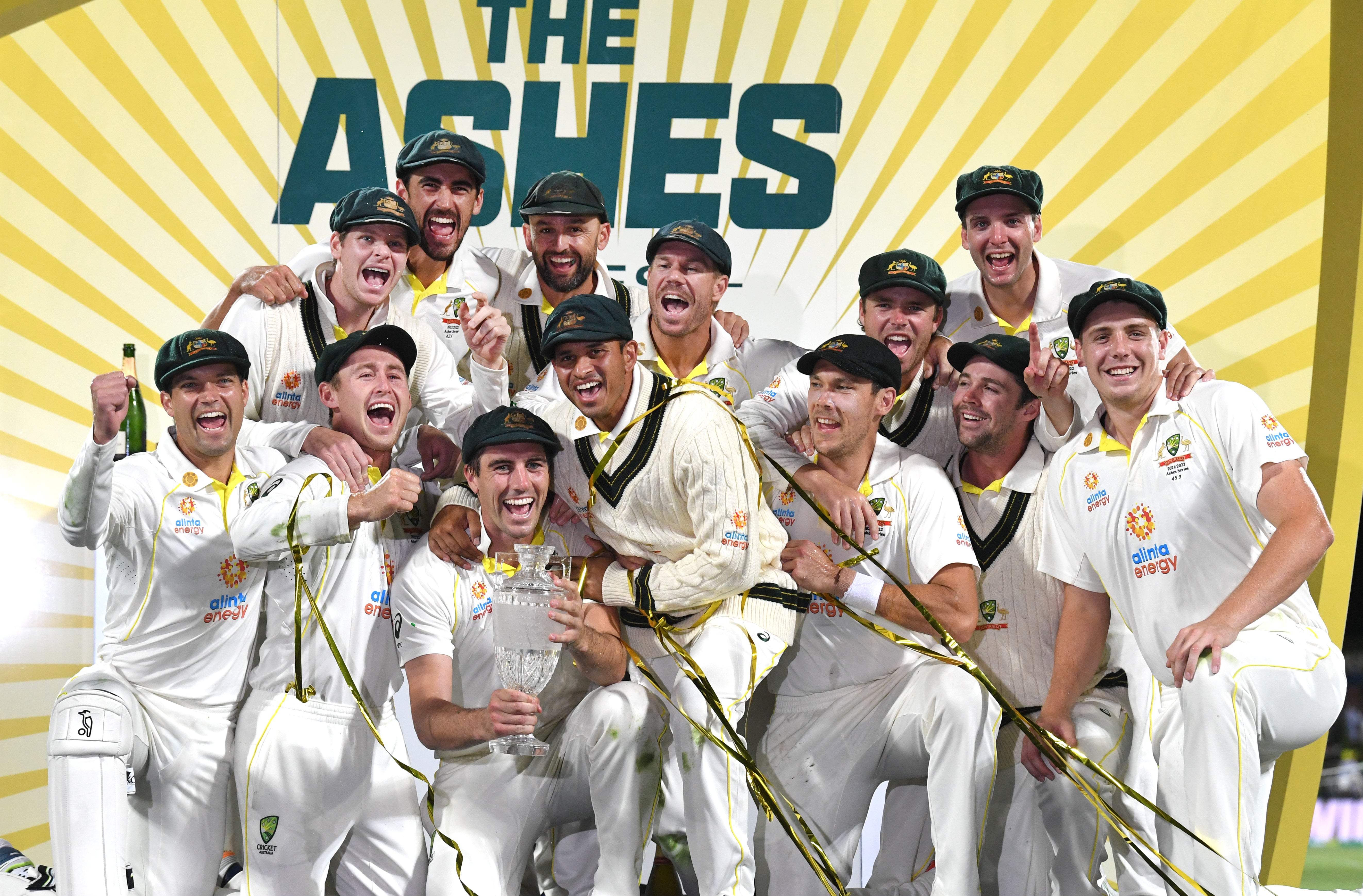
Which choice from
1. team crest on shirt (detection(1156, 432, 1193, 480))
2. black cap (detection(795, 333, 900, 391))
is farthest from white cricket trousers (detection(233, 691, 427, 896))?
team crest on shirt (detection(1156, 432, 1193, 480))

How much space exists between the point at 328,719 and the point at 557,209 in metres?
2.03

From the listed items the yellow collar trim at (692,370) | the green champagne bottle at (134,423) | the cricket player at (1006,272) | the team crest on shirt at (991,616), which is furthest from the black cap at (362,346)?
the team crest on shirt at (991,616)

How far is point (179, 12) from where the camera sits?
16.2ft

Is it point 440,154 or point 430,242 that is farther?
point 430,242

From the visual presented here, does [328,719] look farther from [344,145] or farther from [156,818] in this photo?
[344,145]

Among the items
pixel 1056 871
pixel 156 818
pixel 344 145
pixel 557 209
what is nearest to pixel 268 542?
pixel 156 818

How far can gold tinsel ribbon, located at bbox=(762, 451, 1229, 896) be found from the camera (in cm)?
360

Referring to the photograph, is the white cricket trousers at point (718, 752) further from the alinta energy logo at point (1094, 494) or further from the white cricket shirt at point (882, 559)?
the alinta energy logo at point (1094, 494)

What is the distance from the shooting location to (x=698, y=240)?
4195 mm

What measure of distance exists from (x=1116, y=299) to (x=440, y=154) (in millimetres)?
2573

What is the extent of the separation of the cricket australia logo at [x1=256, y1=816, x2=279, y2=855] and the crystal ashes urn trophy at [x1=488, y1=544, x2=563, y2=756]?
76 centimetres

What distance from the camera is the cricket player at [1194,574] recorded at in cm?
356

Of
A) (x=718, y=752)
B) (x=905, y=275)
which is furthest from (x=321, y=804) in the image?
(x=905, y=275)

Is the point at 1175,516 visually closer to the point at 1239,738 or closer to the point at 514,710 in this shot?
the point at 1239,738
